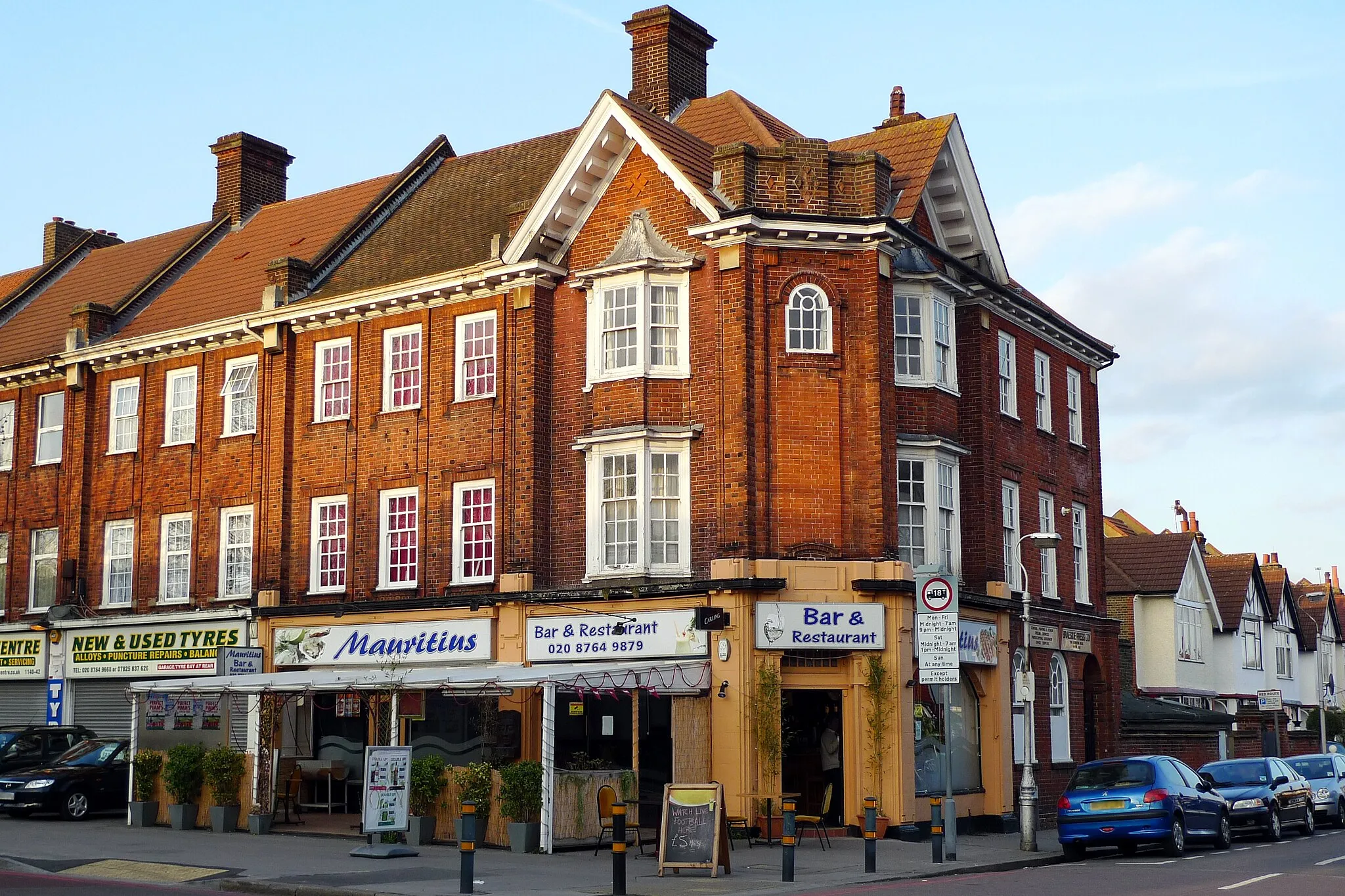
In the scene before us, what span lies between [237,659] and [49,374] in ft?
33.9

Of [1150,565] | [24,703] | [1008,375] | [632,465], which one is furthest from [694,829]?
[1150,565]

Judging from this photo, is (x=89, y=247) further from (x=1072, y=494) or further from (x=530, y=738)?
(x=1072, y=494)

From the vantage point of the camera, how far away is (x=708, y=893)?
17266 millimetres

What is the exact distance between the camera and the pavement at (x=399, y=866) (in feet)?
58.7

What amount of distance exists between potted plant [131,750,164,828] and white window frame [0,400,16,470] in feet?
39.6

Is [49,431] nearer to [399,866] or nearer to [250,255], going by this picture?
[250,255]

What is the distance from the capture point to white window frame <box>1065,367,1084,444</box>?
34625 mm

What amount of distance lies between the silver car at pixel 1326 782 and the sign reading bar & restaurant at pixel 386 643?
52.3ft

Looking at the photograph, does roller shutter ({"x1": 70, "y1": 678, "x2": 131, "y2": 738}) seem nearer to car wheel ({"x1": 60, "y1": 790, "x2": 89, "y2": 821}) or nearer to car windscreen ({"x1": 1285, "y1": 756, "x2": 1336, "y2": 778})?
car wheel ({"x1": 60, "y1": 790, "x2": 89, "y2": 821})

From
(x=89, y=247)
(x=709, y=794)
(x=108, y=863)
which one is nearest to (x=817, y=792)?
(x=709, y=794)

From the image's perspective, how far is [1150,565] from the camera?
51.3 meters

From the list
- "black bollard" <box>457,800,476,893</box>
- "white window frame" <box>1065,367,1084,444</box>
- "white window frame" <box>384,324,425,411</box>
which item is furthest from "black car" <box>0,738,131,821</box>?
"white window frame" <box>1065,367,1084,444</box>

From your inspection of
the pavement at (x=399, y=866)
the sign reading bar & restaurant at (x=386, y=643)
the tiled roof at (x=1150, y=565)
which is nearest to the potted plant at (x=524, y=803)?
the pavement at (x=399, y=866)

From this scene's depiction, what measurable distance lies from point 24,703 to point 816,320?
20.9 meters
